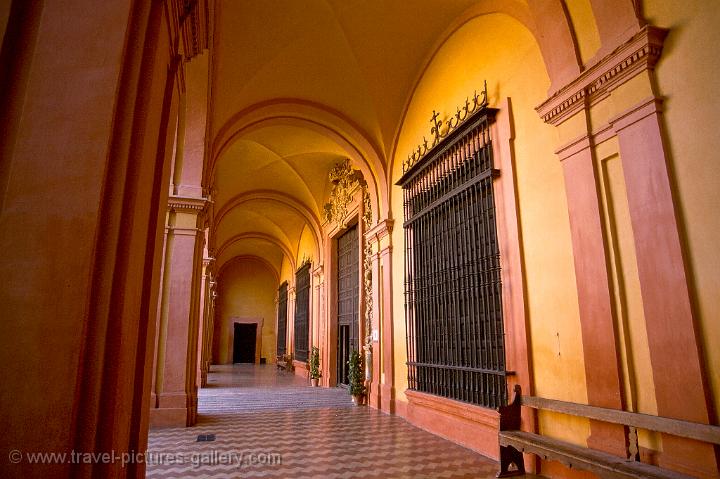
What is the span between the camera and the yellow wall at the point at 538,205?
443 centimetres

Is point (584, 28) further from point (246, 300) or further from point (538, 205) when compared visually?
point (246, 300)

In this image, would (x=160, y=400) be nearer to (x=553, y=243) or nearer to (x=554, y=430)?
(x=554, y=430)

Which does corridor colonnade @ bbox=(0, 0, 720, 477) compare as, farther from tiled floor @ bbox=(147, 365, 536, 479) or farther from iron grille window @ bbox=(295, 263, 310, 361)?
iron grille window @ bbox=(295, 263, 310, 361)

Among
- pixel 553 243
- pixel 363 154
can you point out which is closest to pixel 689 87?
pixel 553 243

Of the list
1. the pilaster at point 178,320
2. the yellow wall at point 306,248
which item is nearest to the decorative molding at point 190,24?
the pilaster at point 178,320

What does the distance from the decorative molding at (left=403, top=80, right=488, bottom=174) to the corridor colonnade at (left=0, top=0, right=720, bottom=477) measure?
10.4 inches

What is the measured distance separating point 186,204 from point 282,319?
59.0 feet

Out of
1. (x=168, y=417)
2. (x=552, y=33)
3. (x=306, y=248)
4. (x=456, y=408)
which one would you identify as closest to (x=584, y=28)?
(x=552, y=33)

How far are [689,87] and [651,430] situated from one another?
8.62ft

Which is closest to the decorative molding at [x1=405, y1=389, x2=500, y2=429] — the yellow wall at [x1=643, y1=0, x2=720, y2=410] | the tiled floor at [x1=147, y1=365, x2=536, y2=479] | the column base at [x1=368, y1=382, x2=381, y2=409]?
the tiled floor at [x1=147, y1=365, x2=536, y2=479]

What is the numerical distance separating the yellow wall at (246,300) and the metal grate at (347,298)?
14686 mm

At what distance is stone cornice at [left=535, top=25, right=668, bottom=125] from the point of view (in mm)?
3619

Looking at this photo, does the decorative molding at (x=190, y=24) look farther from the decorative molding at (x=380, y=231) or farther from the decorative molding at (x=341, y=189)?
the decorative molding at (x=341, y=189)

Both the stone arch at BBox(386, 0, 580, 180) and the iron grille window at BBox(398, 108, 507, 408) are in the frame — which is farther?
the iron grille window at BBox(398, 108, 507, 408)
